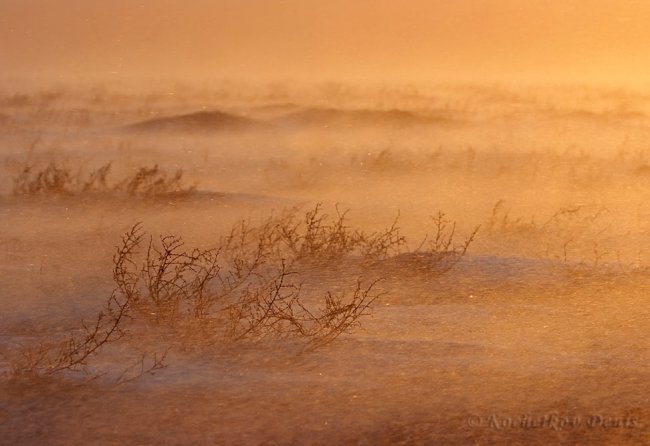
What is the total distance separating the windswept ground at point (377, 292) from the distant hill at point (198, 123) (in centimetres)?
98

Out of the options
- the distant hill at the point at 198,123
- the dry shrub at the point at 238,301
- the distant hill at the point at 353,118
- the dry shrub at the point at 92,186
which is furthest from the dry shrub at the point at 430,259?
the distant hill at the point at 353,118

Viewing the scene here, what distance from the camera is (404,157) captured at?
12.3 m

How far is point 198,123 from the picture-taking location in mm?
15734

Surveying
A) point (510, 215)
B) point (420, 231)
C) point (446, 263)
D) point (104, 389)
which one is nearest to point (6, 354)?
point (104, 389)

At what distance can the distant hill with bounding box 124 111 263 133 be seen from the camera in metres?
15.3

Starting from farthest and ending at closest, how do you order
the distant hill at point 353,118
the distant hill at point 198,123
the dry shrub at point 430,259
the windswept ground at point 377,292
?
1. the distant hill at point 353,118
2. the distant hill at point 198,123
3. the dry shrub at point 430,259
4. the windswept ground at point 377,292

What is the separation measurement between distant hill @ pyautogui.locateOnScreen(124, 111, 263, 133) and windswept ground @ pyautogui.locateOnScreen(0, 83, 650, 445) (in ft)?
3.22

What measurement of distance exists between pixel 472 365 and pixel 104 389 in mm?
1729

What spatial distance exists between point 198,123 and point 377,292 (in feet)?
32.8

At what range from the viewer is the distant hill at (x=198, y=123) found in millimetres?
15273

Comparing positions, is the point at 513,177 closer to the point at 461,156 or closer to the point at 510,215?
the point at 461,156

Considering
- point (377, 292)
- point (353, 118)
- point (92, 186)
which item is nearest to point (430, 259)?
point (377, 292)

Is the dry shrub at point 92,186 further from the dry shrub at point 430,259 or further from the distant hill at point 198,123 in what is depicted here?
the distant hill at point 198,123

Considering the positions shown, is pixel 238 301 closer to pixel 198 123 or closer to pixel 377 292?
pixel 377 292
